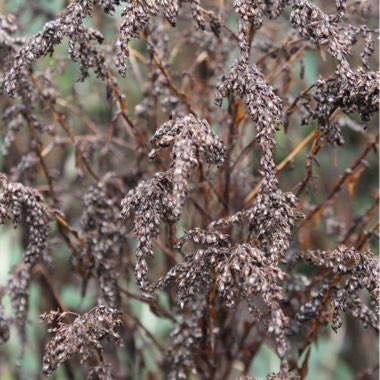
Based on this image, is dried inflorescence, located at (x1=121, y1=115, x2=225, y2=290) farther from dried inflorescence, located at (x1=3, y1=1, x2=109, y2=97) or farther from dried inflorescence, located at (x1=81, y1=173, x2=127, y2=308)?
dried inflorescence, located at (x1=81, y1=173, x2=127, y2=308)

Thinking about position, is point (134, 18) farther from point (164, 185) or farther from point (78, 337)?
point (78, 337)

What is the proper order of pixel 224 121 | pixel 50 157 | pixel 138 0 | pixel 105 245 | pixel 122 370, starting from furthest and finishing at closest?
pixel 50 157 < pixel 122 370 < pixel 224 121 < pixel 105 245 < pixel 138 0

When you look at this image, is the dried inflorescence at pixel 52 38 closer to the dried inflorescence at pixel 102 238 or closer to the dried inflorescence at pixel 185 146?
the dried inflorescence at pixel 185 146

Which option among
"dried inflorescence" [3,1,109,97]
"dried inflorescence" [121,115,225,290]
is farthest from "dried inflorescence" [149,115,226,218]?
"dried inflorescence" [3,1,109,97]

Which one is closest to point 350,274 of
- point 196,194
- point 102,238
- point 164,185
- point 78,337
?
point 164,185

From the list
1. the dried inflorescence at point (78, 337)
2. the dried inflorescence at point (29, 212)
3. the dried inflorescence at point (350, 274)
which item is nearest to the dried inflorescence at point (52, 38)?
the dried inflorescence at point (29, 212)

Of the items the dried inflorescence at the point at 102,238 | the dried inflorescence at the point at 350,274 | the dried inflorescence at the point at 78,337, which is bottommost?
the dried inflorescence at the point at 78,337

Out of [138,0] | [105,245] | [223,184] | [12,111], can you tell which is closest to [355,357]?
[223,184]

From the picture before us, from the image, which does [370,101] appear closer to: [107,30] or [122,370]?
[122,370]
